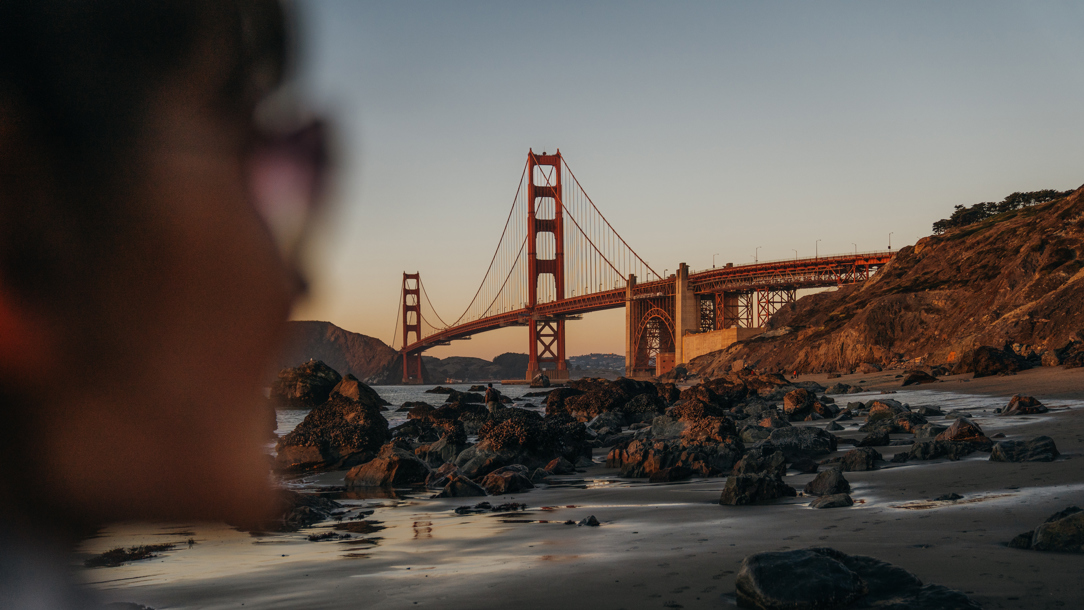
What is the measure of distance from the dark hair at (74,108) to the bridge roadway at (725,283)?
59.8 meters

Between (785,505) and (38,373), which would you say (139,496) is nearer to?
(38,373)

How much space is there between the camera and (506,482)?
7.26m

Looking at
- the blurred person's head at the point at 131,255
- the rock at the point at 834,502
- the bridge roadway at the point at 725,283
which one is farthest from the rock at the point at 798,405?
the bridge roadway at the point at 725,283

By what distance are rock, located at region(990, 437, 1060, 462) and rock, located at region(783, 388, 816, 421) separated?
25.6ft

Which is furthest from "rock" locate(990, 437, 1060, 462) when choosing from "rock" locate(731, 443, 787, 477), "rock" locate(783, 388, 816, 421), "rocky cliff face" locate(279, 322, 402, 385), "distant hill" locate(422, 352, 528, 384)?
"distant hill" locate(422, 352, 528, 384)

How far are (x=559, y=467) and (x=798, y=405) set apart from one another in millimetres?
6995

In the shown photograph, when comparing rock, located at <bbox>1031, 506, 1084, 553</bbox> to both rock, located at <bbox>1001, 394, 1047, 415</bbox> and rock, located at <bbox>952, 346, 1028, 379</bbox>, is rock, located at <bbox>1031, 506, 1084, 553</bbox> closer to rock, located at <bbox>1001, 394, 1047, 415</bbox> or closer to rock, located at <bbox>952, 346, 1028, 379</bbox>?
rock, located at <bbox>1001, 394, 1047, 415</bbox>

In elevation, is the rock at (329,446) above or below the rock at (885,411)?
below

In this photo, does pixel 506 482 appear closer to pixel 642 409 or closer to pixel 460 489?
pixel 460 489

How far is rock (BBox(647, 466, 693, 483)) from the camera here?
7469 millimetres

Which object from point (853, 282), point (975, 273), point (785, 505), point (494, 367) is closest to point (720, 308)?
point (853, 282)

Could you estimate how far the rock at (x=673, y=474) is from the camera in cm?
747

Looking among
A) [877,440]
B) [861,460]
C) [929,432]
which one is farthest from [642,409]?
[861,460]

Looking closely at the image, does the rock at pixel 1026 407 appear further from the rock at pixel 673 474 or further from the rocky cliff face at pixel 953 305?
the rocky cliff face at pixel 953 305
